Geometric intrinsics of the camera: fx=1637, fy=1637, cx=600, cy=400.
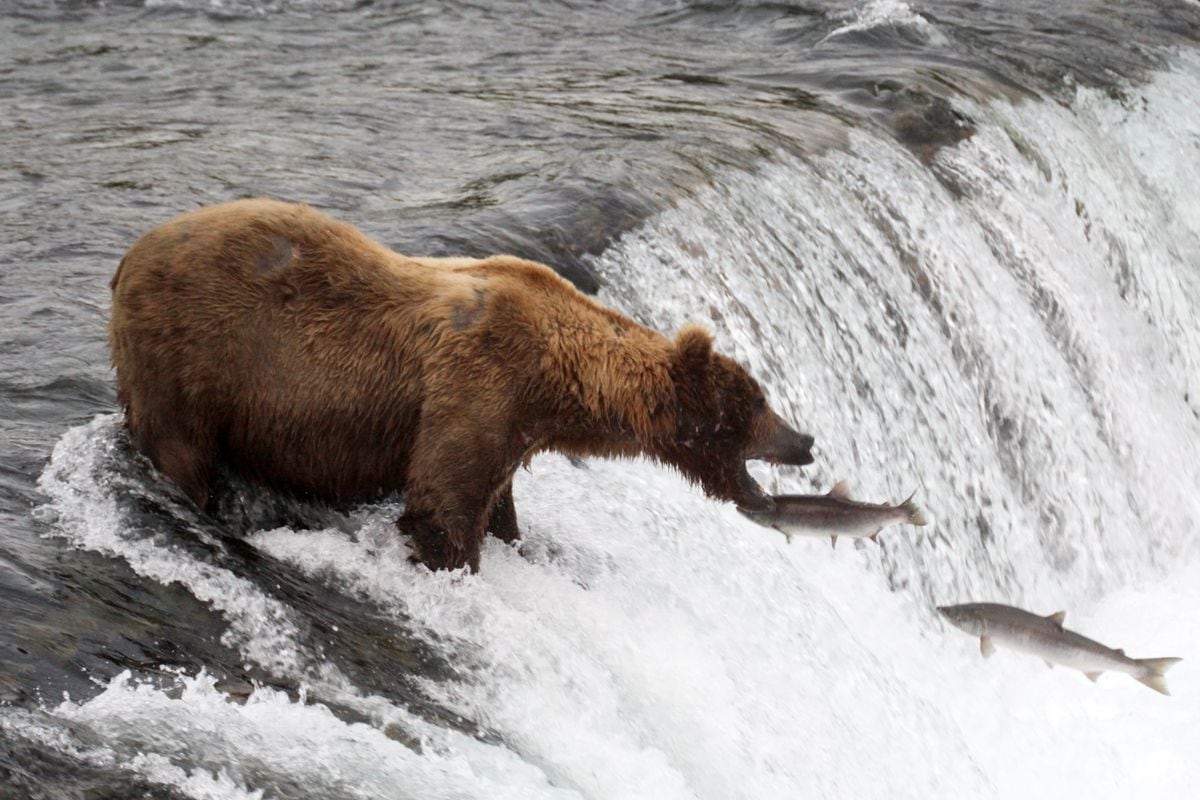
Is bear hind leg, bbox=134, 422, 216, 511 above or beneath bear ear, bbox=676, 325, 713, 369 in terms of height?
beneath

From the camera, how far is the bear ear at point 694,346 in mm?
4695

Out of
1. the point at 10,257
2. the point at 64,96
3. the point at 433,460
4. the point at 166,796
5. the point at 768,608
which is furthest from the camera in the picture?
the point at 64,96

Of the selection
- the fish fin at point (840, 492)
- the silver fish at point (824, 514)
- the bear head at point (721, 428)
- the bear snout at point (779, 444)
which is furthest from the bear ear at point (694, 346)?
the fish fin at point (840, 492)

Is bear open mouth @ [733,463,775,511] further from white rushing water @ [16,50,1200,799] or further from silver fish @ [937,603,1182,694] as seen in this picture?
silver fish @ [937,603,1182,694]

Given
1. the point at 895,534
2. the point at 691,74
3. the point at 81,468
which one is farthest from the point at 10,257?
the point at 691,74

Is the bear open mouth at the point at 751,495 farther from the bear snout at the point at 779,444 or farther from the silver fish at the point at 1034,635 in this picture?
the silver fish at the point at 1034,635

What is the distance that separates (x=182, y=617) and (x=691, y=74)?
6754 millimetres

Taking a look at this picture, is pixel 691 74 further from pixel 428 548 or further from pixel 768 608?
pixel 428 548

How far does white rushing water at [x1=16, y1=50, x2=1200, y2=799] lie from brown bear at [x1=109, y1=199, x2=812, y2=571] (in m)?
0.23

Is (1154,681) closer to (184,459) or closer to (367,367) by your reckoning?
(367,367)

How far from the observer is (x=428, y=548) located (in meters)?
4.49

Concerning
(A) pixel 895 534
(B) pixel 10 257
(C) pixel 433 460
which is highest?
(C) pixel 433 460

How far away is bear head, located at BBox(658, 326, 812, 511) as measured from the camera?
476 cm

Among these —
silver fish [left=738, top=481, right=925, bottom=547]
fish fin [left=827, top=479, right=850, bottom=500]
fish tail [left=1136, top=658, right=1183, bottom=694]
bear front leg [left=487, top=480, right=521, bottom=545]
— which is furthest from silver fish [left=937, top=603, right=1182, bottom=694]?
bear front leg [left=487, top=480, right=521, bottom=545]
